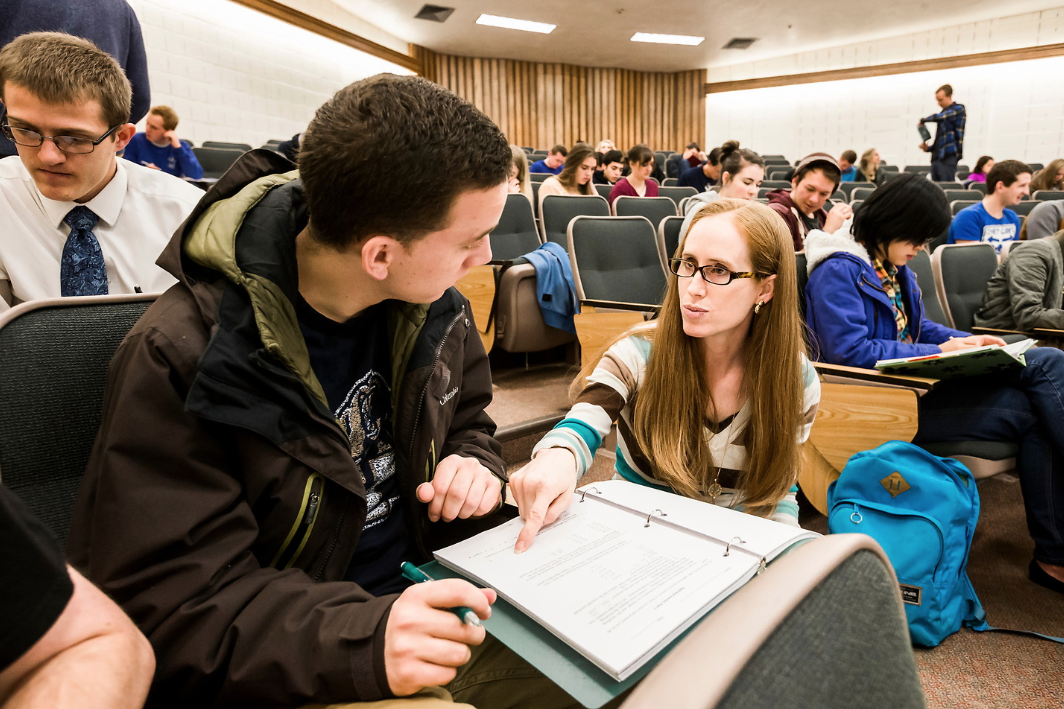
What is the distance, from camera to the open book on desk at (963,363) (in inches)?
62.6

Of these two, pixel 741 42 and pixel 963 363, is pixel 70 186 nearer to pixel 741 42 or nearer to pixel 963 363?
pixel 963 363

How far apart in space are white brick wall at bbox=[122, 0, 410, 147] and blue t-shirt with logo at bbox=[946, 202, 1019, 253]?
294 inches

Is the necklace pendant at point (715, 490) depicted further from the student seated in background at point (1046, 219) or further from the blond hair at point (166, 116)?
the blond hair at point (166, 116)

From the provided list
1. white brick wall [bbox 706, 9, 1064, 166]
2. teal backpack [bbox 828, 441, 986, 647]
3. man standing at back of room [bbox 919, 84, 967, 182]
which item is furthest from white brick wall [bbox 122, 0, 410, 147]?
white brick wall [bbox 706, 9, 1064, 166]

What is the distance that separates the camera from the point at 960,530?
160 cm

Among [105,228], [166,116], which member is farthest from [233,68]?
[105,228]

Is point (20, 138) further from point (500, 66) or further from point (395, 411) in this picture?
point (500, 66)

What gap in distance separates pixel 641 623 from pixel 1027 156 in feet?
44.6

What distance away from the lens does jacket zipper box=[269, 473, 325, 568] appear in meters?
0.75

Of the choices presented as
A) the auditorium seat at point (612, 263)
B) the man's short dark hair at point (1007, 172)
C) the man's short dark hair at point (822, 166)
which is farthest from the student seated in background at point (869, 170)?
the auditorium seat at point (612, 263)

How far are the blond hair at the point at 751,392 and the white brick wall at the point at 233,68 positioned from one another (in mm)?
7044

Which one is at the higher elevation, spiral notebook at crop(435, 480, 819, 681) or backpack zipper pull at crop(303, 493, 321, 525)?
backpack zipper pull at crop(303, 493, 321, 525)

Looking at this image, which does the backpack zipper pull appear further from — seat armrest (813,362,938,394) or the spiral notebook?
seat armrest (813,362,938,394)

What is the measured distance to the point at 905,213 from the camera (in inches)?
78.7
